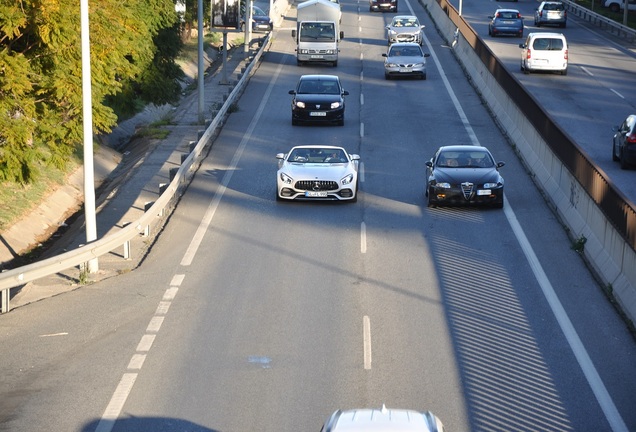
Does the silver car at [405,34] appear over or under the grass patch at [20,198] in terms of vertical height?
over

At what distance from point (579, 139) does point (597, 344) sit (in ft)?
62.5

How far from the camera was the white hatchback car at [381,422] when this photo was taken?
9.19 metres

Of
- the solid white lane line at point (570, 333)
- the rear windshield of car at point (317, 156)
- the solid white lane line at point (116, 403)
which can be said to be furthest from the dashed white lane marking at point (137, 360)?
the rear windshield of car at point (317, 156)

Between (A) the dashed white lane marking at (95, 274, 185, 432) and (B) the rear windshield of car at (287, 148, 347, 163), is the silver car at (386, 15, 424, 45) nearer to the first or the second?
(B) the rear windshield of car at (287, 148, 347, 163)

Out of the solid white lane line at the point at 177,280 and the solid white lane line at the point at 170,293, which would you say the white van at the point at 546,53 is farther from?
the solid white lane line at the point at 170,293

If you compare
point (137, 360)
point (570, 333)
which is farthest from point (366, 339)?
point (137, 360)

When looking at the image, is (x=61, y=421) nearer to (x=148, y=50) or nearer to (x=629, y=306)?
(x=629, y=306)

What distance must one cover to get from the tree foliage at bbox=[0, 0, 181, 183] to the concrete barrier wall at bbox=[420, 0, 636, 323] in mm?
10439

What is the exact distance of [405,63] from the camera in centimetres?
4791

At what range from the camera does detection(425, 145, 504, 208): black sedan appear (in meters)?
25.1

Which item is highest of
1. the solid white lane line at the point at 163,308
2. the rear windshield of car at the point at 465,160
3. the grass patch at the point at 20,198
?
the rear windshield of car at the point at 465,160

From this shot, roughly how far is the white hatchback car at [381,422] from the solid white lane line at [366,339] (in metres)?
4.82

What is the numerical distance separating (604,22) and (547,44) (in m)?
24.7

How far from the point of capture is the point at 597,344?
15695 millimetres
